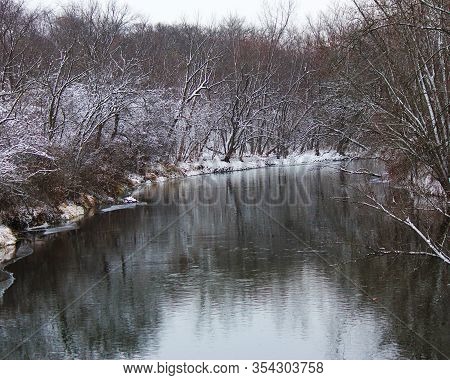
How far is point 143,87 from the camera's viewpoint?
49594 millimetres

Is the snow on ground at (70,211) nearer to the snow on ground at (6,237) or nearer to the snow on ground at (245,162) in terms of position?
the snow on ground at (6,237)

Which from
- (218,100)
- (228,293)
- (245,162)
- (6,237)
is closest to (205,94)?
(218,100)

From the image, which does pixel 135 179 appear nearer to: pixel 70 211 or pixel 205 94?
pixel 70 211

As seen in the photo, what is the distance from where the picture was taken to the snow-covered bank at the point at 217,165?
4397cm

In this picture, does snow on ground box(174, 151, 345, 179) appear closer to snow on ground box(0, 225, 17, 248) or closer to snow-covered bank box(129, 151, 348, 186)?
snow-covered bank box(129, 151, 348, 186)

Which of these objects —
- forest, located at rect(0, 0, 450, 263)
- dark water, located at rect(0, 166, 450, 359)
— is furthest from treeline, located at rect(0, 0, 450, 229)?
dark water, located at rect(0, 166, 450, 359)

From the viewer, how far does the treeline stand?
56.7ft

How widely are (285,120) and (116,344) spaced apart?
5257 cm

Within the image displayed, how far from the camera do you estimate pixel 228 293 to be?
14031 millimetres

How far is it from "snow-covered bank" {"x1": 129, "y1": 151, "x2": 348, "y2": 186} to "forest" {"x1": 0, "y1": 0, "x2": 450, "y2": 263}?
92 cm

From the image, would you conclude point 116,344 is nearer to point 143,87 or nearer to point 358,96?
point 358,96
